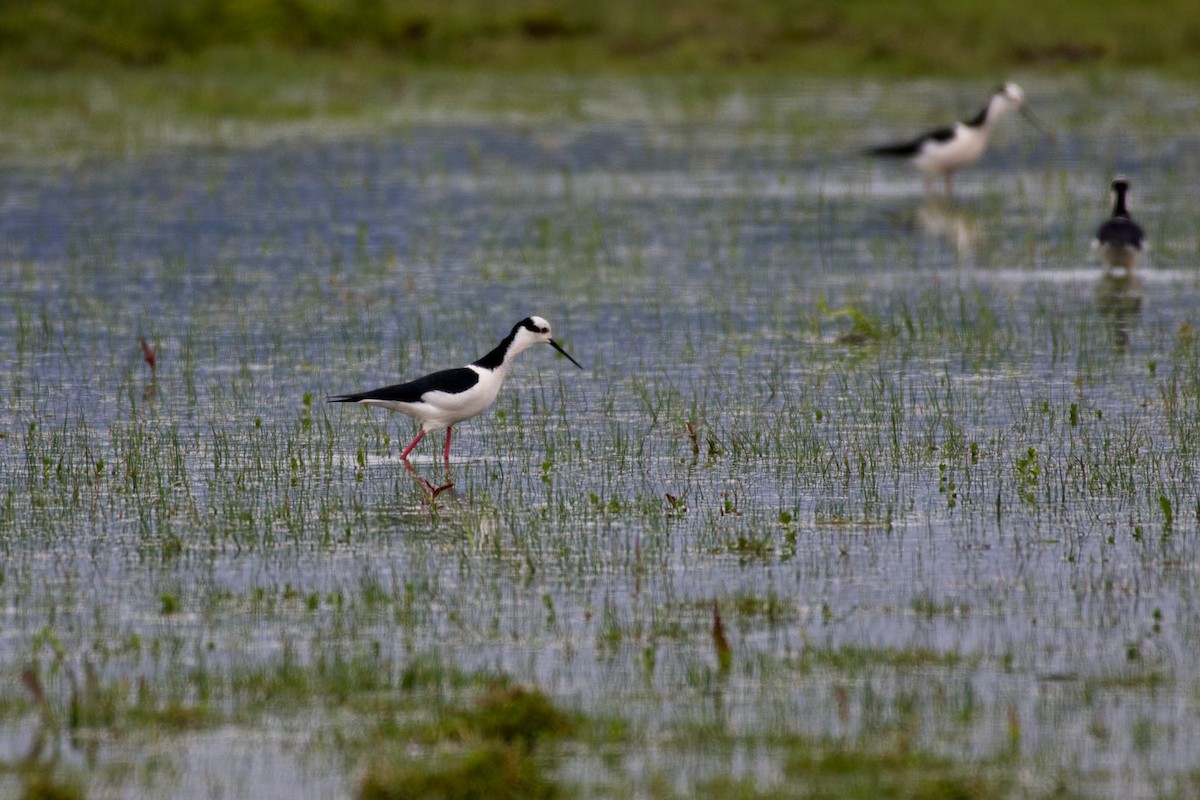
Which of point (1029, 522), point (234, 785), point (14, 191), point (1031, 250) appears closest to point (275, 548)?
point (234, 785)

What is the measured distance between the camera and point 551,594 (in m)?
8.34

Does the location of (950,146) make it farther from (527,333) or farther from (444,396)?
(444,396)

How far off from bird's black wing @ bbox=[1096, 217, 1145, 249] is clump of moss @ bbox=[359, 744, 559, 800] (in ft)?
39.6

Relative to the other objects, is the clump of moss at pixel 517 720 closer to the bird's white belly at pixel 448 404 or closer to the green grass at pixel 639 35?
the bird's white belly at pixel 448 404

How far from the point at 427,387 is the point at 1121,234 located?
8.44m

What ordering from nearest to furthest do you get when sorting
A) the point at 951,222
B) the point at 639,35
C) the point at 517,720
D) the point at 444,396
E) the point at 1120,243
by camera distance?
1. the point at 517,720
2. the point at 444,396
3. the point at 1120,243
4. the point at 951,222
5. the point at 639,35

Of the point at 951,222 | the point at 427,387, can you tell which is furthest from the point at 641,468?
the point at 951,222

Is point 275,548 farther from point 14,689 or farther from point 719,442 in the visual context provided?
point 719,442

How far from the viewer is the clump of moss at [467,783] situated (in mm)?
5941

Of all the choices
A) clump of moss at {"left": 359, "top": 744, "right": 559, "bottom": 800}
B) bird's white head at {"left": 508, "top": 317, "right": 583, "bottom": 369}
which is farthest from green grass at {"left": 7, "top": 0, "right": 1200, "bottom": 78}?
clump of moss at {"left": 359, "top": 744, "right": 559, "bottom": 800}

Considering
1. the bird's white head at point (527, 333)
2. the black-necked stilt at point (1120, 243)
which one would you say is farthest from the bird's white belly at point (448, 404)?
the black-necked stilt at point (1120, 243)

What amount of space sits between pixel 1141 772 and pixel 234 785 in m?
3.00

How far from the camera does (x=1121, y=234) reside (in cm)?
1680

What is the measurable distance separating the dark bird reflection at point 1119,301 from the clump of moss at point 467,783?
934 centimetres
